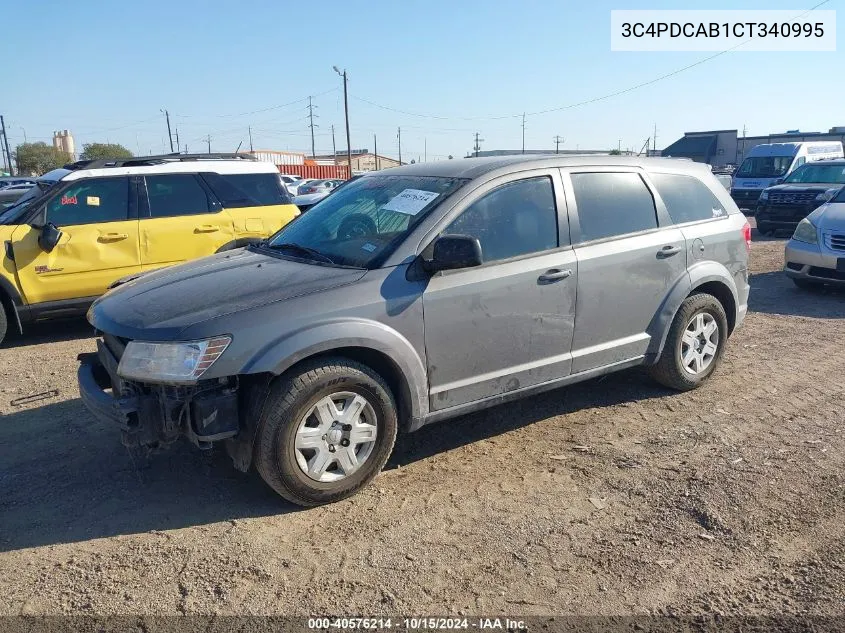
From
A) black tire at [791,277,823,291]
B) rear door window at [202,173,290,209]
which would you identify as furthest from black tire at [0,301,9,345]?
black tire at [791,277,823,291]

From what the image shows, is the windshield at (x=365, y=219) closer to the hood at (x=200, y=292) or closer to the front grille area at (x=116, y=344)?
the hood at (x=200, y=292)

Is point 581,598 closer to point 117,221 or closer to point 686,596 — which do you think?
point 686,596

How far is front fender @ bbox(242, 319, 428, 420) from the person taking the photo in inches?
133

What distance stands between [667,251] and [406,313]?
222 cm

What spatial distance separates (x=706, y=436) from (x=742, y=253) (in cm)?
179

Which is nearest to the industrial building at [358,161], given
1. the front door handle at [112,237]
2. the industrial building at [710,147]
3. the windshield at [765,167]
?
the industrial building at [710,147]

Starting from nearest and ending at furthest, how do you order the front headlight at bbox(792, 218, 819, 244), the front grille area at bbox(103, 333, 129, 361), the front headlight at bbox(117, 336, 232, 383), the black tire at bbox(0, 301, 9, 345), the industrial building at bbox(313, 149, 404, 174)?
the front headlight at bbox(117, 336, 232, 383)
the front grille area at bbox(103, 333, 129, 361)
the black tire at bbox(0, 301, 9, 345)
the front headlight at bbox(792, 218, 819, 244)
the industrial building at bbox(313, 149, 404, 174)

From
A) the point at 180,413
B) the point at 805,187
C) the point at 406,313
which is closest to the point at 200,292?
the point at 180,413

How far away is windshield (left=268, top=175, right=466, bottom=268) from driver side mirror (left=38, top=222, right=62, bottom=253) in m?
3.37

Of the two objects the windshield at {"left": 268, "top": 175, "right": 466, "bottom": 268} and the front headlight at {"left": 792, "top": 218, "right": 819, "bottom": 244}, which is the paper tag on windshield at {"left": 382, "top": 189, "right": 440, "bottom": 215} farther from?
the front headlight at {"left": 792, "top": 218, "right": 819, "bottom": 244}

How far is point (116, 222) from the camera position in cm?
739

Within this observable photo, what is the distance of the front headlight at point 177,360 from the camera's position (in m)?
3.30

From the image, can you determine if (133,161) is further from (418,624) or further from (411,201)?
(418,624)

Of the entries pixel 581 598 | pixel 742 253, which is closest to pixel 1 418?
pixel 581 598
